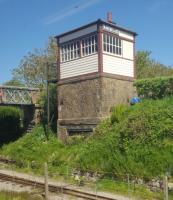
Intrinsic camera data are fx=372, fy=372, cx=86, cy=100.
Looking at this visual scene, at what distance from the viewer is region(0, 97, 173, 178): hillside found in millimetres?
17266

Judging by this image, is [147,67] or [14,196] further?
[147,67]

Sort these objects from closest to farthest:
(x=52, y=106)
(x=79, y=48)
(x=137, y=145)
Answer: (x=137, y=145) → (x=79, y=48) → (x=52, y=106)

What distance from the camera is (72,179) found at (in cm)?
1991

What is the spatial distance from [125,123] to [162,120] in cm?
218

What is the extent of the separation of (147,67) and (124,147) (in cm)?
2939

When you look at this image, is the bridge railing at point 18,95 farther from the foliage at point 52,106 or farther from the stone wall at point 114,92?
the stone wall at point 114,92

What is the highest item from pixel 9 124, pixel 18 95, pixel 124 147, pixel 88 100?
pixel 18 95

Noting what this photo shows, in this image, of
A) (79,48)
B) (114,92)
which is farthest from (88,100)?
(79,48)

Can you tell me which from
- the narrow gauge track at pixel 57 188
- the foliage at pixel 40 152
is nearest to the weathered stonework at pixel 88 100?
the foliage at pixel 40 152

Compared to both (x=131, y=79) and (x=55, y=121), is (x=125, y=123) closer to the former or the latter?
(x=131, y=79)

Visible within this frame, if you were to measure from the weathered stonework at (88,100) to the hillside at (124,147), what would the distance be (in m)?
1.01

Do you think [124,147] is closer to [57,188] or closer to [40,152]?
[57,188]

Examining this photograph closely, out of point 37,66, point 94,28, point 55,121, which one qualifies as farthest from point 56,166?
point 37,66

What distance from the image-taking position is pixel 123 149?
739 inches
